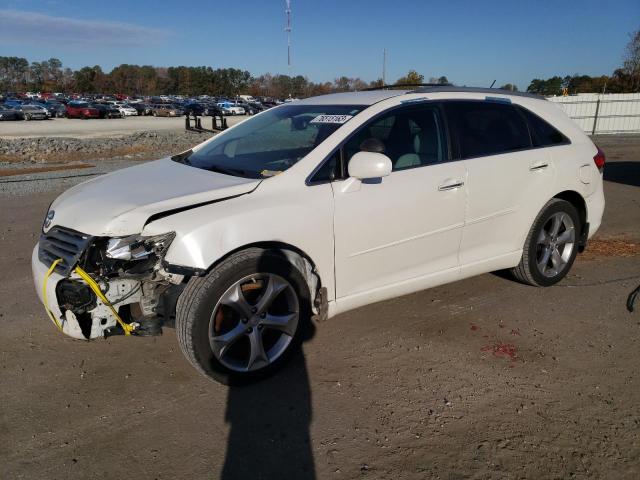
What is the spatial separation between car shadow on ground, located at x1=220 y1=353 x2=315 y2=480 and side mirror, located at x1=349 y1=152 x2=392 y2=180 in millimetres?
1328

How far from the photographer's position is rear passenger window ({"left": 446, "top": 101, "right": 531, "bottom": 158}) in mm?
4070

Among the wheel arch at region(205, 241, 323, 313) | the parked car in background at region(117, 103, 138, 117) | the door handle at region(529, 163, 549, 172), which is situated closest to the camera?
the wheel arch at region(205, 241, 323, 313)

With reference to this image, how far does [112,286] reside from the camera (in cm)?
298

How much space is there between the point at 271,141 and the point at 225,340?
1.70 m

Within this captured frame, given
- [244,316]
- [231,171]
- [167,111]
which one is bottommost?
[244,316]

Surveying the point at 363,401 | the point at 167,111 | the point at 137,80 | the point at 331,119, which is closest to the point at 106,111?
the point at 167,111

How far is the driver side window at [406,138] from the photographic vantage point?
3605 mm

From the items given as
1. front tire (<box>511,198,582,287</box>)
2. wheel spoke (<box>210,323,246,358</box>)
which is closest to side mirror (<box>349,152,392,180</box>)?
wheel spoke (<box>210,323,246,358</box>)

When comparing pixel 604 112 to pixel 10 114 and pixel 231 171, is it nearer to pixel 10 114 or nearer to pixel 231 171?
pixel 231 171

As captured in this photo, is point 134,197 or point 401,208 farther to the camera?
point 401,208

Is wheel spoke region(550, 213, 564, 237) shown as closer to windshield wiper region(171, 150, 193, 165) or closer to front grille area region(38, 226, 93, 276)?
windshield wiper region(171, 150, 193, 165)

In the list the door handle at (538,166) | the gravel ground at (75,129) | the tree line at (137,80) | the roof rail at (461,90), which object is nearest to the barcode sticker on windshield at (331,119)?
the roof rail at (461,90)

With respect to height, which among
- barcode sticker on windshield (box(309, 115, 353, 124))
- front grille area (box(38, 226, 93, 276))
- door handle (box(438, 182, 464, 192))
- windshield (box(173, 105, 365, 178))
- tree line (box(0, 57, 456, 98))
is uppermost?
tree line (box(0, 57, 456, 98))

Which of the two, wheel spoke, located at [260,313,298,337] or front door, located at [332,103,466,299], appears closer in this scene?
wheel spoke, located at [260,313,298,337]
